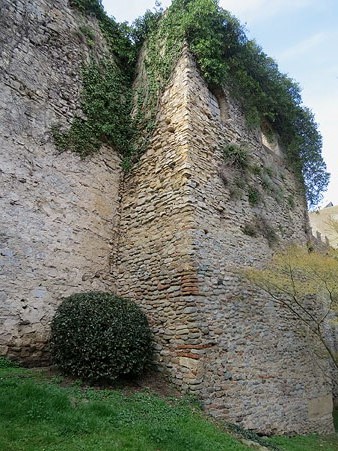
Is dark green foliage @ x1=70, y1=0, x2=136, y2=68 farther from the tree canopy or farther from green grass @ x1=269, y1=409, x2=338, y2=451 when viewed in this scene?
green grass @ x1=269, y1=409, x2=338, y2=451

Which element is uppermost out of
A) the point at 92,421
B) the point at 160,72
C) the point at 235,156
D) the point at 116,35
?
the point at 116,35

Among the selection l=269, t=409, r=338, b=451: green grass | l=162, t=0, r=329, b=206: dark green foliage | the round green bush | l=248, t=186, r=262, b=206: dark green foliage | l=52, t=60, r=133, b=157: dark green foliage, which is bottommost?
l=269, t=409, r=338, b=451: green grass

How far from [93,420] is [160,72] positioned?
25.3ft

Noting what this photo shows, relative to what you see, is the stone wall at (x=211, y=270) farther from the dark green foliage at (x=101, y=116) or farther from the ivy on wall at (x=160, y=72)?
the dark green foliage at (x=101, y=116)

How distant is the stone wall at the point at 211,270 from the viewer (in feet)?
20.7

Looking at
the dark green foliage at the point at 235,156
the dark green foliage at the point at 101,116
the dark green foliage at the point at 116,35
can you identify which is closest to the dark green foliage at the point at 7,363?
the dark green foliage at the point at 101,116

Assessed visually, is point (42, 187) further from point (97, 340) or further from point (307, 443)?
point (307, 443)

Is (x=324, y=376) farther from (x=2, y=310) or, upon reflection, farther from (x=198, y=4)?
(x=198, y=4)

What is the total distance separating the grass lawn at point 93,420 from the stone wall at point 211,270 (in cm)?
93

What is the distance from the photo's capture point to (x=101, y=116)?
8.79 meters

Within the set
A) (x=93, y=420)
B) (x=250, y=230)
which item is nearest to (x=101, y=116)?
(x=250, y=230)

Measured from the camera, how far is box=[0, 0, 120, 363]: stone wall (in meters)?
6.38

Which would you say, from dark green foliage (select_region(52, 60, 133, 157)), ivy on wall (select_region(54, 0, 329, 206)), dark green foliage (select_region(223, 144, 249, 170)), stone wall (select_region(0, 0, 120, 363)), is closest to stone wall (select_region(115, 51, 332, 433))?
dark green foliage (select_region(223, 144, 249, 170))

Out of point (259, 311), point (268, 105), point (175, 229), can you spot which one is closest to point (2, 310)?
point (175, 229)
